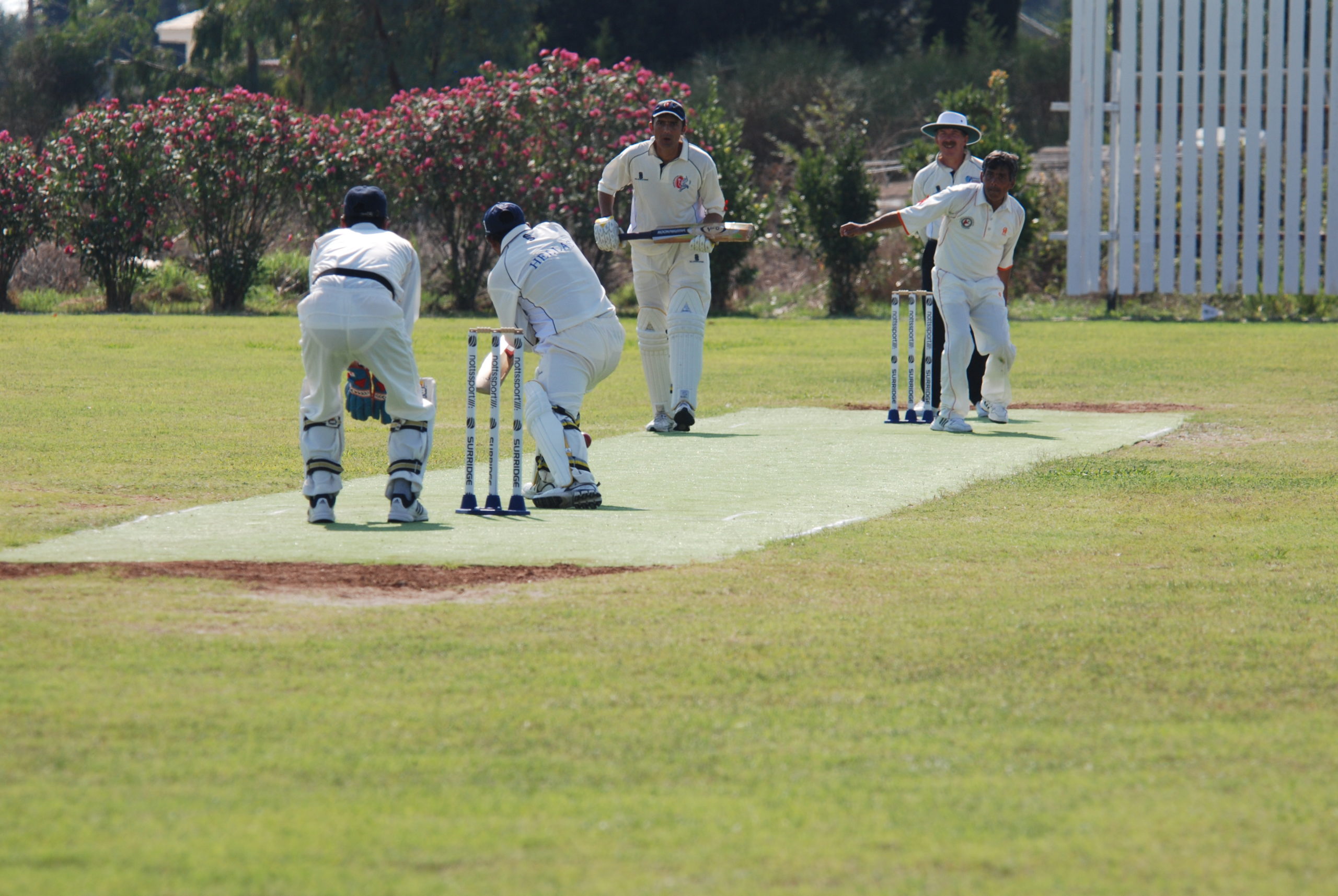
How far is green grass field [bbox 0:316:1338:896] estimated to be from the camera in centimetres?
372

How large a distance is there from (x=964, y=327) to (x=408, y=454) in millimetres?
5754

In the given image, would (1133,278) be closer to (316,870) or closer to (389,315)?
(389,315)

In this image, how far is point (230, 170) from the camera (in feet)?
91.1

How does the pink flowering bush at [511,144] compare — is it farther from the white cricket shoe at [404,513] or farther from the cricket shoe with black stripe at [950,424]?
the white cricket shoe at [404,513]

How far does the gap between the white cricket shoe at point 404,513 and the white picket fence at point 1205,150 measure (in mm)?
20594


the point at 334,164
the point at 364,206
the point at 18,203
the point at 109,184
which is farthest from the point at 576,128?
the point at 364,206

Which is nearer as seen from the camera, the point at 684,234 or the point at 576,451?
the point at 576,451

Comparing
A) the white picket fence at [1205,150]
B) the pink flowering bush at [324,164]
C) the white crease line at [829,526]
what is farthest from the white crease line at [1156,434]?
the pink flowering bush at [324,164]

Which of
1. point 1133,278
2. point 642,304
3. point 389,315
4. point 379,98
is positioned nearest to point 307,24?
point 379,98

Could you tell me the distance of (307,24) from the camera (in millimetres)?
41094

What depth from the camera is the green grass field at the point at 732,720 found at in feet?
12.2

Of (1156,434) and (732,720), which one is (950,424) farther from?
(732,720)

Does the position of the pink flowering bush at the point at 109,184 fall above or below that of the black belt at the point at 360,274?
above

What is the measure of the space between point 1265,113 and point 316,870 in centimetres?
2646
